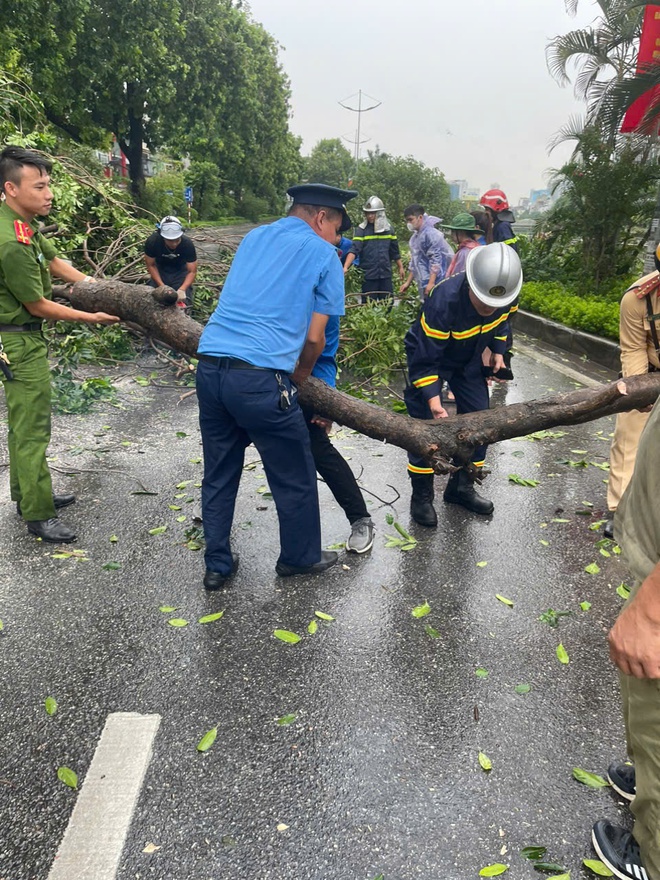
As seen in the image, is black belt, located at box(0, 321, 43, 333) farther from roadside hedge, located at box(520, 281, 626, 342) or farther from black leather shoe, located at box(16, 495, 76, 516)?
roadside hedge, located at box(520, 281, 626, 342)

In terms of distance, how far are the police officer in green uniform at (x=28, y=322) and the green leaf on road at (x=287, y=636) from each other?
1.59 metres

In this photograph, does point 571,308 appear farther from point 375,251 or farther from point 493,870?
point 493,870

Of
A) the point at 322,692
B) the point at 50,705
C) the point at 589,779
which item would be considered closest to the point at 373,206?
the point at 322,692

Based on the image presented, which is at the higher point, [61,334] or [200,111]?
[200,111]

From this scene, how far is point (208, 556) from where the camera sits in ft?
10.8

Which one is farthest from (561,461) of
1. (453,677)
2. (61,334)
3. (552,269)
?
(552,269)

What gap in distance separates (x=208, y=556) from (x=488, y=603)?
5.02ft

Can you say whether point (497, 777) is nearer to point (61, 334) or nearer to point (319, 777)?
point (319, 777)

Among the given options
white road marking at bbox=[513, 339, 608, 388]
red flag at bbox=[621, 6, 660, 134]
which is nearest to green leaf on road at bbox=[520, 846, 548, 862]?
white road marking at bbox=[513, 339, 608, 388]

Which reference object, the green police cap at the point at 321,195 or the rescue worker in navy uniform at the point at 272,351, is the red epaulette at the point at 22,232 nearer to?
the rescue worker in navy uniform at the point at 272,351

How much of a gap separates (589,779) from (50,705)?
6.84ft

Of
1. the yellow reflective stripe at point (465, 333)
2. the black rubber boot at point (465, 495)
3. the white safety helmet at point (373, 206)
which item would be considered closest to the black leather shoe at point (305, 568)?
the black rubber boot at point (465, 495)

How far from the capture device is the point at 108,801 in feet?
6.75

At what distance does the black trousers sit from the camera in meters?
3.68
